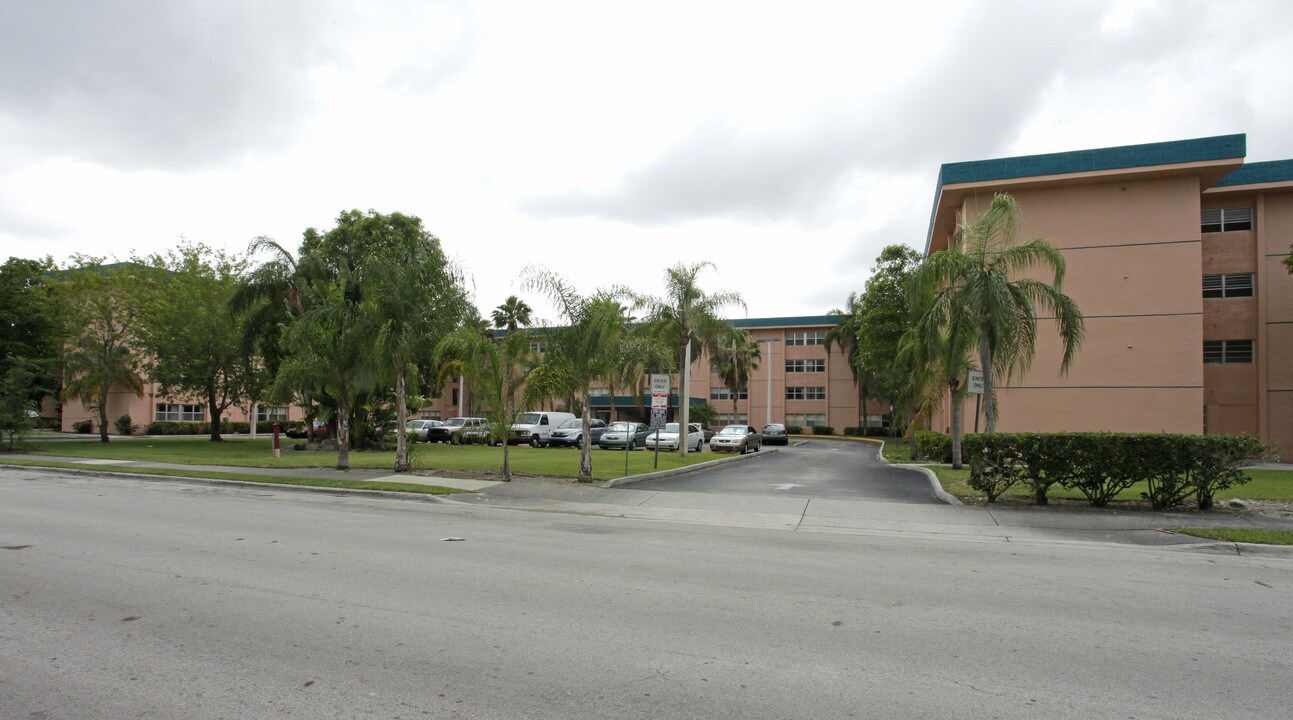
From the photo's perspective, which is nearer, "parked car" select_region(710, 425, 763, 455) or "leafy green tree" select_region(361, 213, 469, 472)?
"leafy green tree" select_region(361, 213, 469, 472)

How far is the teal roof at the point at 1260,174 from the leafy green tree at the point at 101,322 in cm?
4901

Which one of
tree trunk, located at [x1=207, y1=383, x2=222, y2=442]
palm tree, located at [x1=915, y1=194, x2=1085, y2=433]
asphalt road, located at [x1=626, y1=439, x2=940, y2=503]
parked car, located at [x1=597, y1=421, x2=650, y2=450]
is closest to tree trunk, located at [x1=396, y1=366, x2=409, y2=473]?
asphalt road, located at [x1=626, y1=439, x2=940, y2=503]

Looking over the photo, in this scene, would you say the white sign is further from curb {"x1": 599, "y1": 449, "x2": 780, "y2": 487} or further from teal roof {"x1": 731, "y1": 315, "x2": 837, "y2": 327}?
teal roof {"x1": 731, "y1": 315, "x2": 837, "y2": 327}

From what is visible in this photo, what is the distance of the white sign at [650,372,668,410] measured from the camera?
18.4 m

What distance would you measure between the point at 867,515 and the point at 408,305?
1226 centimetres

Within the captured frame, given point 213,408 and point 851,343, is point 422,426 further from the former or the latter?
point 851,343

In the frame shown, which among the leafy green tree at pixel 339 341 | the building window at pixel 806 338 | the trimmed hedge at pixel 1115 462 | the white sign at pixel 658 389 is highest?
the building window at pixel 806 338

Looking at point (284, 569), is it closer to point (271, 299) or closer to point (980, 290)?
point (980, 290)

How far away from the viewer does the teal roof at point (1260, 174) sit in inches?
1153

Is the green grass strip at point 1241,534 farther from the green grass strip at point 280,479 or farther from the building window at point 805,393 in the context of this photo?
the building window at point 805,393

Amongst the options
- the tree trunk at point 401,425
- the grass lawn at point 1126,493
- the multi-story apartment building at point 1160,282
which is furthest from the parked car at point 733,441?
the tree trunk at point 401,425

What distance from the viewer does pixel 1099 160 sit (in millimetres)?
27172

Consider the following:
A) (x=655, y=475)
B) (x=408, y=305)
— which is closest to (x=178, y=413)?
(x=408, y=305)

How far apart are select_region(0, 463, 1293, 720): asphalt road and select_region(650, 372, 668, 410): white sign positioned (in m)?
8.63
